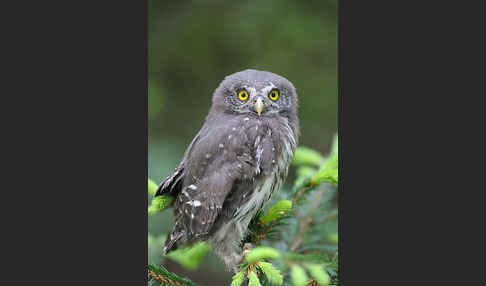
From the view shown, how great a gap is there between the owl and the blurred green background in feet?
0.87

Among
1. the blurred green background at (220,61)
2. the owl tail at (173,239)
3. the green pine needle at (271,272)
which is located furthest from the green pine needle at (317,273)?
the blurred green background at (220,61)

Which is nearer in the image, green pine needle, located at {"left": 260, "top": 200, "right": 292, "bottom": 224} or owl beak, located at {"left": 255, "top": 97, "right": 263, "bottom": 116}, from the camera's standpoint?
green pine needle, located at {"left": 260, "top": 200, "right": 292, "bottom": 224}

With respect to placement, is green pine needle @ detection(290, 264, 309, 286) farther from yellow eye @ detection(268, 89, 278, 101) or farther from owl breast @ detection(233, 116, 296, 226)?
yellow eye @ detection(268, 89, 278, 101)

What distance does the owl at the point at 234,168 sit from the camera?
7.16 ft

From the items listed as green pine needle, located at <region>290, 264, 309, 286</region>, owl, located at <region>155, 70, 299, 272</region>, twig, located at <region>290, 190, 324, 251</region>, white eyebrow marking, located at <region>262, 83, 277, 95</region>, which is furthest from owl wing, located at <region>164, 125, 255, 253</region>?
twig, located at <region>290, 190, 324, 251</region>

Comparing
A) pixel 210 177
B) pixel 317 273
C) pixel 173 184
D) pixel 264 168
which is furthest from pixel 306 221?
pixel 317 273

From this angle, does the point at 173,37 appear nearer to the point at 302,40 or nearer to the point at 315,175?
the point at 302,40

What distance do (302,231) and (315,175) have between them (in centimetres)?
53

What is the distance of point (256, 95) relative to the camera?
231 centimetres

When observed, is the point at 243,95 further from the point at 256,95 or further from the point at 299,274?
the point at 299,274

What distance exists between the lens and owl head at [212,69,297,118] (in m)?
2.31

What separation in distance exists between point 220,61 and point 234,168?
947 millimetres

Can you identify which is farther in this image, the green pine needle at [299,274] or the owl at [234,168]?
the owl at [234,168]

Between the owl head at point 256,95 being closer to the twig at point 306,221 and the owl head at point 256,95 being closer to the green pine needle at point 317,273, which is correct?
the twig at point 306,221
